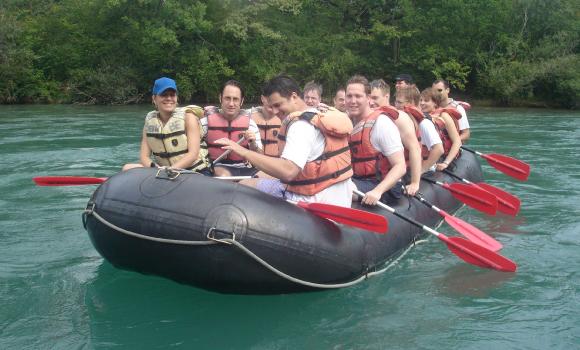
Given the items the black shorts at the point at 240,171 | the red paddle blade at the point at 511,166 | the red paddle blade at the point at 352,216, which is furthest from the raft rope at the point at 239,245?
the red paddle blade at the point at 511,166

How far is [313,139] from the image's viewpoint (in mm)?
3342

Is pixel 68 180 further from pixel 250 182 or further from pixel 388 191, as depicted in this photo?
pixel 388 191

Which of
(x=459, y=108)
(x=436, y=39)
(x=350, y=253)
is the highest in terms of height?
(x=436, y=39)

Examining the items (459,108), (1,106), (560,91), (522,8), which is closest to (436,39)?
(522,8)

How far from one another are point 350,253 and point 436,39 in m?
21.3

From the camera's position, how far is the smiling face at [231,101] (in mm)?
4918

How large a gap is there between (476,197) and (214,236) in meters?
2.65

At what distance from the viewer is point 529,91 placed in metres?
20.6

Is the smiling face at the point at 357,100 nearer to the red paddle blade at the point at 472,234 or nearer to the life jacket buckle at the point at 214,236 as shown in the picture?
the red paddle blade at the point at 472,234

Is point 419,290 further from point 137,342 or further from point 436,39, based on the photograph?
point 436,39

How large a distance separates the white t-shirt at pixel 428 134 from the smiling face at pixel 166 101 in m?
2.16

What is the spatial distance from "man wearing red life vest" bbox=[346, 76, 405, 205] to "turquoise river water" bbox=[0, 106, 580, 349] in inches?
23.3

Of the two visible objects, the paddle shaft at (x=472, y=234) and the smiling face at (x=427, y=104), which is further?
the smiling face at (x=427, y=104)

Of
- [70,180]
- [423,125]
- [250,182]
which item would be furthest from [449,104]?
[70,180]
